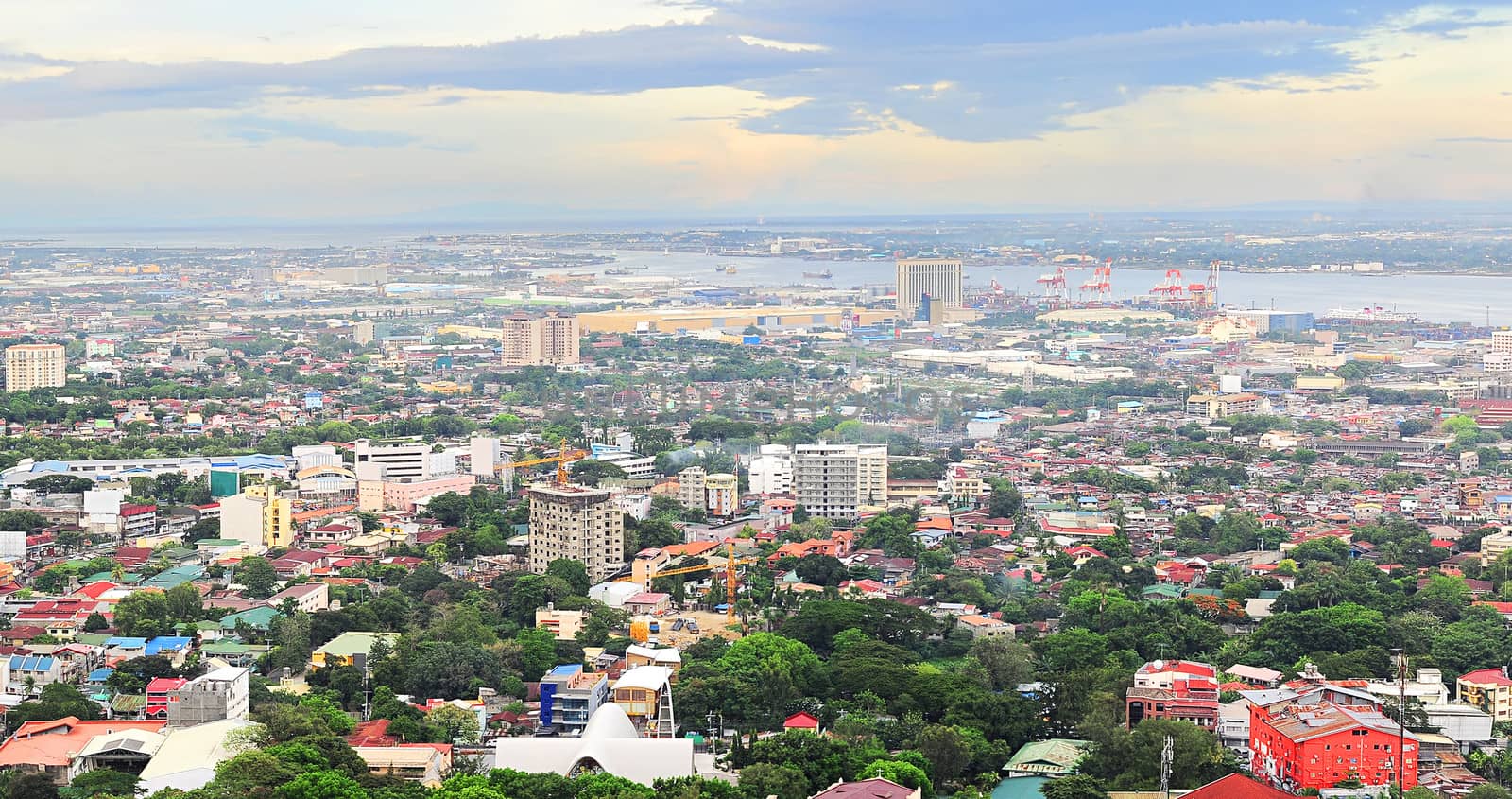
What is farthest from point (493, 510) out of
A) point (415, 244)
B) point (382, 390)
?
point (415, 244)

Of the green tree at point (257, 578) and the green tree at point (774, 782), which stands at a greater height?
the green tree at point (774, 782)

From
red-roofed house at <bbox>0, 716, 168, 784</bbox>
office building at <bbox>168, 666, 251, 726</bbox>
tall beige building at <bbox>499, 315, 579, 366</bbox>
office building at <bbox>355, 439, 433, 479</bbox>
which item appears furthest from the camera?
tall beige building at <bbox>499, 315, 579, 366</bbox>

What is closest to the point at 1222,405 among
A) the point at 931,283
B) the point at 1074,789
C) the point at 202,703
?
the point at 1074,789

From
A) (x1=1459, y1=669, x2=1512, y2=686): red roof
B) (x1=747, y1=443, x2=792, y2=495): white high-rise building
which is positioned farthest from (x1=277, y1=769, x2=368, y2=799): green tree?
(x1=747, y1=443, x2=792, y2=495): white high-rise building

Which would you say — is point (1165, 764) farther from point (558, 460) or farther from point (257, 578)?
point (558, 460)

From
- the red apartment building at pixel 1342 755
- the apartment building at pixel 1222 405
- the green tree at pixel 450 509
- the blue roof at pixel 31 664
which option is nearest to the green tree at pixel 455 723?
the blue roof at pixel 31 664

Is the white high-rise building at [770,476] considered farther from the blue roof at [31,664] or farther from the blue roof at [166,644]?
the blue roof at [31,664]

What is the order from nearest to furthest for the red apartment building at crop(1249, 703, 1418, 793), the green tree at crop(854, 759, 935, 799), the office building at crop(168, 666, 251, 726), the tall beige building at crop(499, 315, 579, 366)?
the green tree at crop(854, 759, 935, 799), the red apartment building at crop(1249, 703, 1418, 793), the office building at crop(168, 666, 251, 726), the tall beige building at crop(499, 315, 579, 366)

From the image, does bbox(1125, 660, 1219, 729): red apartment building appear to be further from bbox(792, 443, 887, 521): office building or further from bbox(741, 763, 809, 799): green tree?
bbox(792, 443, 887, 521): office building

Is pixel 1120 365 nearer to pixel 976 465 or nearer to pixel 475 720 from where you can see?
pixel 976 465
